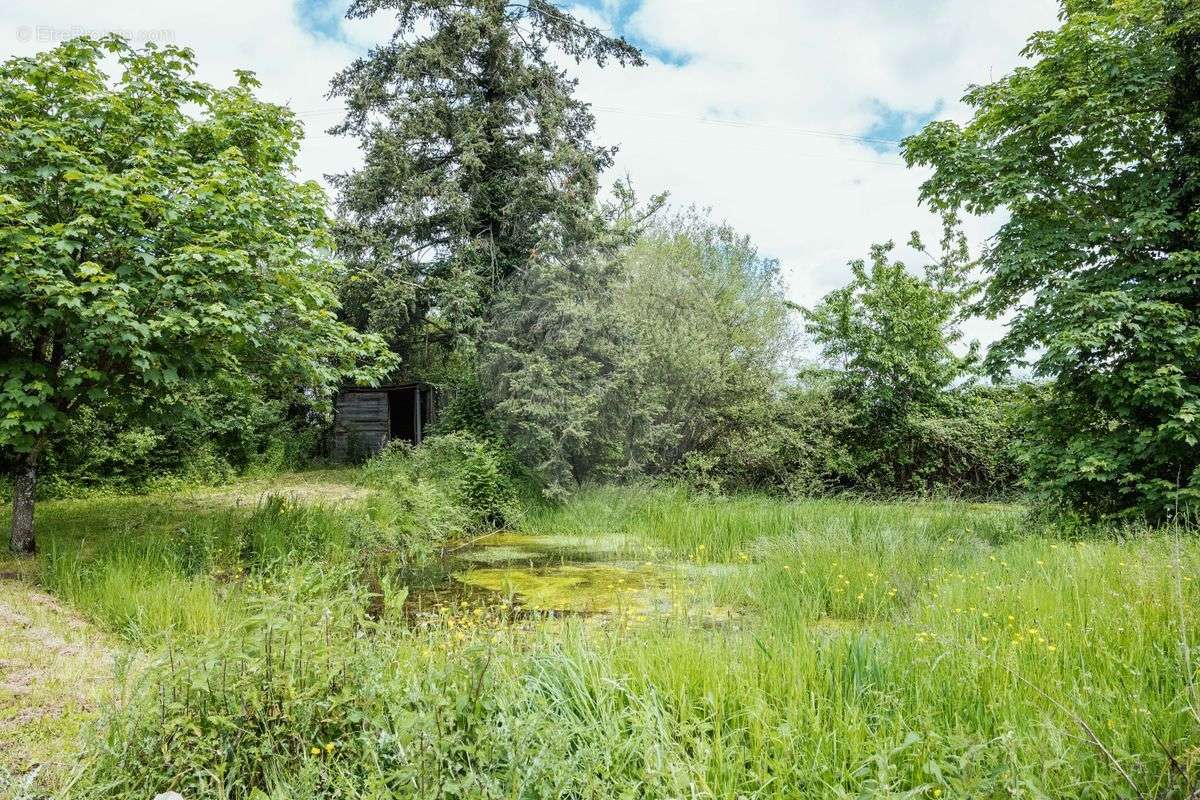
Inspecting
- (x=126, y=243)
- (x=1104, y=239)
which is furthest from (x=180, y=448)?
(x=1104, y=239)

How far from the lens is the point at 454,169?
12547 millimetres

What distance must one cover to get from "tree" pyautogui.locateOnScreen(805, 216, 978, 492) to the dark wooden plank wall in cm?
1034

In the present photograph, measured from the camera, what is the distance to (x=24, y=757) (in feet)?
8.96

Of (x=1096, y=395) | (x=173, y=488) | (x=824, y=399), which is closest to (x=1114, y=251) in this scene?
(x=1096, y=395)

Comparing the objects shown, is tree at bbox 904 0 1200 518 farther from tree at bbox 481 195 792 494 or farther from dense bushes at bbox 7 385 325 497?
dense bushes at bbox 7 385 325 497

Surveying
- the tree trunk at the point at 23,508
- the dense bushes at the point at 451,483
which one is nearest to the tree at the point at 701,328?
the dense bushes at the point at 451,483

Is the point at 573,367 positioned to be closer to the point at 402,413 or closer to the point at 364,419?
the point at 364,419

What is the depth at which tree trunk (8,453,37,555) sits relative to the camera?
6.43 metres

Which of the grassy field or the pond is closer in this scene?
the grassy field

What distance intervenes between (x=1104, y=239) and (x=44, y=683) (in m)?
10.4

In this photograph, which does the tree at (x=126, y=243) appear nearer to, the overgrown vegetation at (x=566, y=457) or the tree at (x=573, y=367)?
the overgrown vegetation at (x=566, y=457)

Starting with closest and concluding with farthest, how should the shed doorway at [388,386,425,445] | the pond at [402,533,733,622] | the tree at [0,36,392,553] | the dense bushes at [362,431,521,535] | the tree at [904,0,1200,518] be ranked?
1. the pond at [402,533,733,622]
2. the tree at [0,36,392,553]
3. the tree at [904,0,1200,518]
4. the dense bushes at [362,431,521,535]
5. the shed doorway at [388,386,425,445]

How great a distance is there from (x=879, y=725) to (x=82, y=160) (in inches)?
257

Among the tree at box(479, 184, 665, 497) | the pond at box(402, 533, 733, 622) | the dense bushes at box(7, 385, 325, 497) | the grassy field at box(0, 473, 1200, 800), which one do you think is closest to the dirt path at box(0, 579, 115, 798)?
the grassy field at box(0, 473, 1200, 800)
